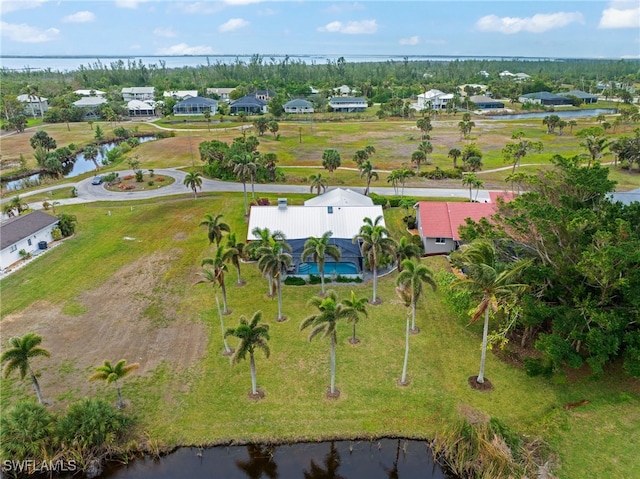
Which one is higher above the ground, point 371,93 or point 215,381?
point 371,93

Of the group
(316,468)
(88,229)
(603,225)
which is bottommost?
(316,468)

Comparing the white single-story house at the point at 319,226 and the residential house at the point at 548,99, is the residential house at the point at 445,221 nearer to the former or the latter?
the white single-story house at the point at 319,226

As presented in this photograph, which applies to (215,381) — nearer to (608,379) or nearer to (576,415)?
(576,415)

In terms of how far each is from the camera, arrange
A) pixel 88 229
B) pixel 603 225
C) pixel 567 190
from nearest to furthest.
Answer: pixel 603 225 → pixel 567 190 → pixel 88 229

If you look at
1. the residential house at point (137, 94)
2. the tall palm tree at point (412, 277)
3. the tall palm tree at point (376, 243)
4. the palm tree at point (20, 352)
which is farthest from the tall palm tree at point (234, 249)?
the residential house at point (137, 94)

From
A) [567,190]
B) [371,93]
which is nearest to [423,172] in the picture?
[567,190]

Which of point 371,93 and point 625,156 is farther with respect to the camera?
point 371,93

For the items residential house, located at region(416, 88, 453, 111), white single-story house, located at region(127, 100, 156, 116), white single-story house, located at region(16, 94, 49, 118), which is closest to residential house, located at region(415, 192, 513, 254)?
residential house, located at region(416, 88, 453, 111)
